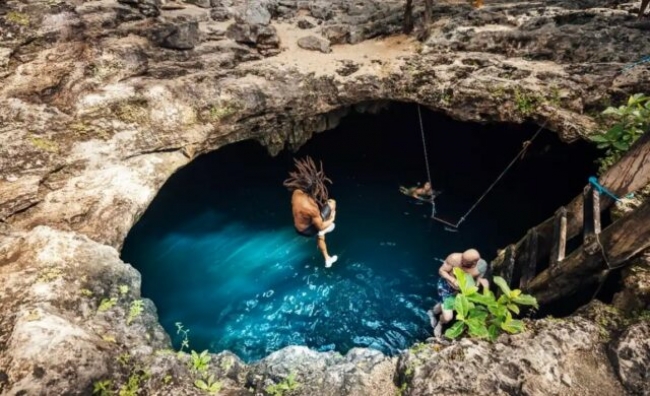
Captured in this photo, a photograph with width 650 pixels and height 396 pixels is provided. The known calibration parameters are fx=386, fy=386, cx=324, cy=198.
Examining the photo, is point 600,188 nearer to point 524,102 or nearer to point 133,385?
point 524,102

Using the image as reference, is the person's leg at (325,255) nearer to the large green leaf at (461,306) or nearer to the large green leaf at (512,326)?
the large green leaf at (461,306)

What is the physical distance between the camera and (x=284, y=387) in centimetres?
409

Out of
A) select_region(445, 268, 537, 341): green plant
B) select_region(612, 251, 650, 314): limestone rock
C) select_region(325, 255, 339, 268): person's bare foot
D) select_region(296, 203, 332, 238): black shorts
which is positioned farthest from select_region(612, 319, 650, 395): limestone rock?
select_region(325, 255, 339, 268): person's bare foot

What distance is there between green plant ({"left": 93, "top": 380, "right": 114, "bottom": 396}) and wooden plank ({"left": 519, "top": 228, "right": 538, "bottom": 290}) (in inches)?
221

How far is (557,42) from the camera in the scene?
812cm

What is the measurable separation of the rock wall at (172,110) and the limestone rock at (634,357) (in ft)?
0.10

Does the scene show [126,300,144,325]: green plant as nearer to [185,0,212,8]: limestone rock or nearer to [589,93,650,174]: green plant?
[589,93,650,174]: green plant

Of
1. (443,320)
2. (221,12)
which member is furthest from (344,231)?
(221,12)

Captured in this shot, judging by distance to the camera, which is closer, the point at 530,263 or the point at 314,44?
the point at 530,263

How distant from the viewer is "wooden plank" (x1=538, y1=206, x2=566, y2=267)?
5.54 m

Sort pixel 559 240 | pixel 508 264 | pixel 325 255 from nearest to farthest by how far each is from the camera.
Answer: pixel 559 240 < pixel 508 264 < pixel 325 255

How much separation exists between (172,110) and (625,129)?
7507 millimetres

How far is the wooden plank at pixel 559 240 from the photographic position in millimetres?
5540

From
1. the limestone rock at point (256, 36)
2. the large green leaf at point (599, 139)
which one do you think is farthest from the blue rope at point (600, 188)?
the limestone rock at point (256, 36)
